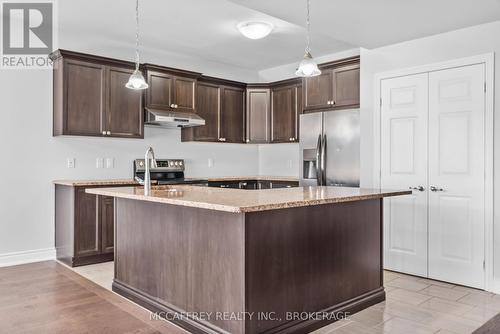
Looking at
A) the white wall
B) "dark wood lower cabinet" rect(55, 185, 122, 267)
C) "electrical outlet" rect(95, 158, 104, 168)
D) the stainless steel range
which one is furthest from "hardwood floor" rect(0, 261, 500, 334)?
the stainless steel range

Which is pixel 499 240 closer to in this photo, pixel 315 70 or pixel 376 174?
A: pixel 376 174

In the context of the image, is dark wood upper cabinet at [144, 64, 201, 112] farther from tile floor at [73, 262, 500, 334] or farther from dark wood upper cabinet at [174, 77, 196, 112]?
tile floor at [73, 262, 500, 334]

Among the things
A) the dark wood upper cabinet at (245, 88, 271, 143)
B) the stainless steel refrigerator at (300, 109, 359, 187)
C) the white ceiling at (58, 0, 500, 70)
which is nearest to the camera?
the white ceiling at (58, 0, 500, 70)

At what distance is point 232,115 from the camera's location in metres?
6.20

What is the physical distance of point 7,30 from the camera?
448 centimetres

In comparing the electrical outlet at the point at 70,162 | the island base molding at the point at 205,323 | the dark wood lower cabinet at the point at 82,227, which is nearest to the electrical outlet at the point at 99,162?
the electrical outlet at the point at 70,162

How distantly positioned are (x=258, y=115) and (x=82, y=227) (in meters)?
3.12

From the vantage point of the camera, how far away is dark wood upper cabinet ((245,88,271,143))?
6.26 meters

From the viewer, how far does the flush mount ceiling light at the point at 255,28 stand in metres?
4.41

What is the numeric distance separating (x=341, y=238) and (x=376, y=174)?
1.72 m

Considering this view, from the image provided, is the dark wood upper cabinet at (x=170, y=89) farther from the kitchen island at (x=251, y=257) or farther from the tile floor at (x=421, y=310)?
the tile floor at (x=421, y=310)

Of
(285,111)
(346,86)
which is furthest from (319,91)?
(285,111)

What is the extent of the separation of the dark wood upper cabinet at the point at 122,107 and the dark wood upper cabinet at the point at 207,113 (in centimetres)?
85

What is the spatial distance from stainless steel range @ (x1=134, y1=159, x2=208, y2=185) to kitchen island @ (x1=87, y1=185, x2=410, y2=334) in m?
1.94
